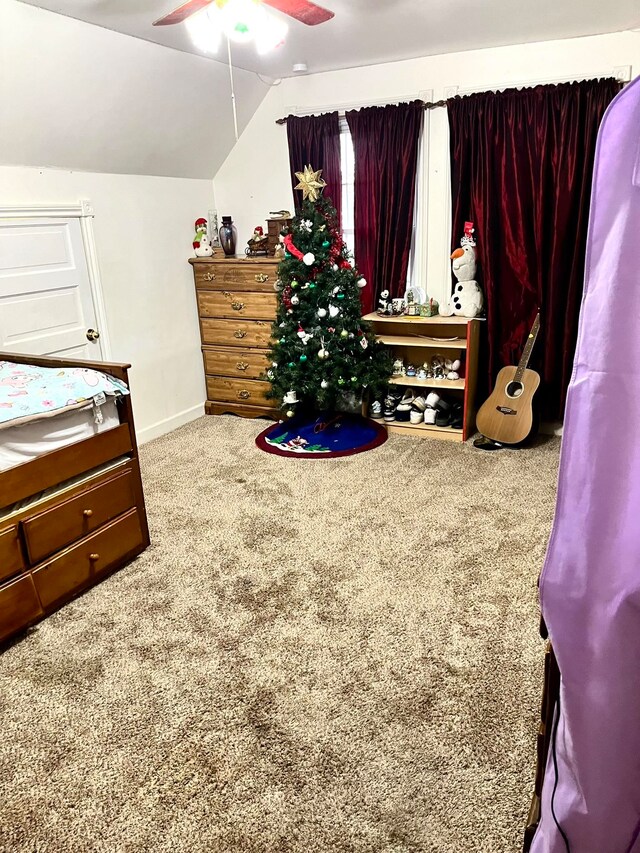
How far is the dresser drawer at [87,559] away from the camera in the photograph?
2.41m

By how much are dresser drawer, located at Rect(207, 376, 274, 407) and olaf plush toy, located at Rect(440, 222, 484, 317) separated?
142 cm

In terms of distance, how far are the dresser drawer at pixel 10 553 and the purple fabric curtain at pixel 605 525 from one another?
193 cm

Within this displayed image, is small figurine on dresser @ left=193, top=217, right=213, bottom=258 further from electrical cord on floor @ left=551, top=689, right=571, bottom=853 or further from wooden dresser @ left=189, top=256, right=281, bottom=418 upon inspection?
electrical cord on floor @ left=551, top=689, right=571, bottom=853

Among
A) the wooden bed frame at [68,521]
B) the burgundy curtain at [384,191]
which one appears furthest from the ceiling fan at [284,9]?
the burgundy curtain at [384,191]

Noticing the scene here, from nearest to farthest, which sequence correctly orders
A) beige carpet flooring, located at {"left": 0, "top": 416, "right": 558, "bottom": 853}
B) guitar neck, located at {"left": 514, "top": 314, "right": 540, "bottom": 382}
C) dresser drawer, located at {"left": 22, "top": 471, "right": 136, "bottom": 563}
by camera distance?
beige carpet flooring, located at {"left": 0, "top": 416, "right": 558, "bottom": 853} < dresser drawer, located at {"left": 22, "top": 471, "right": 136, "bottom": 563} < guitar neck, located at {"left": 514, "top": 314, "right": 540, "bottom": 382}

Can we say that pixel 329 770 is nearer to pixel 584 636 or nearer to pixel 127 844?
pixel 127 844

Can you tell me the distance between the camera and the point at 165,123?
394 cm

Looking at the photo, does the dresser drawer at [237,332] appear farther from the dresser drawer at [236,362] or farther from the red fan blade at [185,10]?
the red fan blade at [185,10]

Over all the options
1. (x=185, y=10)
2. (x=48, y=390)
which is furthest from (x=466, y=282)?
(x=48, y=390)

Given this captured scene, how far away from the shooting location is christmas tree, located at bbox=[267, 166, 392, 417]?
3.95 metres

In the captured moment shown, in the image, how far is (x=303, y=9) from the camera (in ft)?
7.80

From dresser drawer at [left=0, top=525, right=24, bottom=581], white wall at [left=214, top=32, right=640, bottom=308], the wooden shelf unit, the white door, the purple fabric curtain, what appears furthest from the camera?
the wooden shelf unit

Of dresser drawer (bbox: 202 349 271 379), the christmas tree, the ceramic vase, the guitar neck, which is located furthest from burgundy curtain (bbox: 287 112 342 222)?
the guitar neck

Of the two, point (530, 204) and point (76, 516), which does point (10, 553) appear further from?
point (530, 204)
